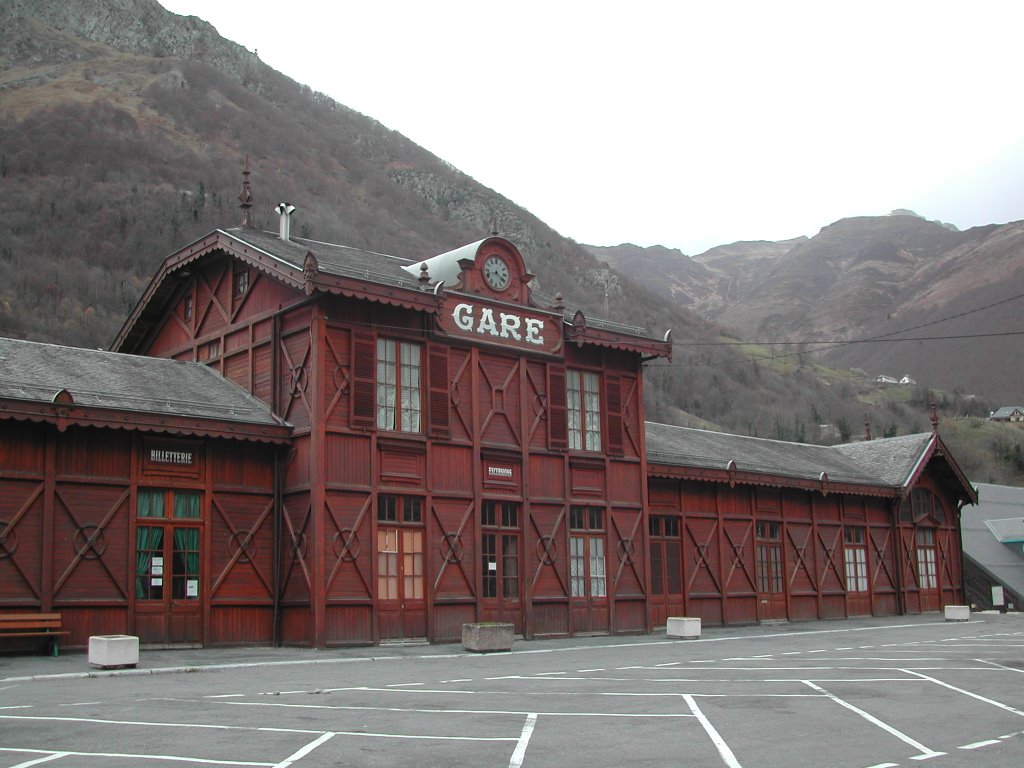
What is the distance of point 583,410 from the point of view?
29.6 metres

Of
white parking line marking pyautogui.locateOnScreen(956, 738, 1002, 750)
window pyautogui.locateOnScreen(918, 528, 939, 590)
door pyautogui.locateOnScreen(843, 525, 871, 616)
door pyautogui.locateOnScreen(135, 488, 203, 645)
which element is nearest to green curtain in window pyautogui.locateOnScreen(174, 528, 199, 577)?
door pyautogui.locateOnScreen(135, 488, 203, 645)

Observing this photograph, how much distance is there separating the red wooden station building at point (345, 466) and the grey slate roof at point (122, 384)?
9 centimetres

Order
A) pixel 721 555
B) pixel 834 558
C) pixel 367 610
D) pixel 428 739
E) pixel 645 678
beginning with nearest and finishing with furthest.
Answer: pixel 428 739 < pixel 645 678 < pixel 367 610 < pixel 721 555 < pixel 834 558

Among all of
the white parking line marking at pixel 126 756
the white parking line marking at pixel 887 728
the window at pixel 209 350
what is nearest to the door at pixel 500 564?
the window at pixel 209 350

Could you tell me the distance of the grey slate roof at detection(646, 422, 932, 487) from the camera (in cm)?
3418

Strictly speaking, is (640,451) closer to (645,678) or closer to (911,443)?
(645,678)

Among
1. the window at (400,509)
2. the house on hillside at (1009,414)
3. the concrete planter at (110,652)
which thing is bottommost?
the concrete planter at (110,652)

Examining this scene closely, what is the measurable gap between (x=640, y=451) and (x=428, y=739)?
788 inches

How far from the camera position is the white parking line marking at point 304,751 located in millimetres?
9773

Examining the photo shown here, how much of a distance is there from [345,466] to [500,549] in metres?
4.95

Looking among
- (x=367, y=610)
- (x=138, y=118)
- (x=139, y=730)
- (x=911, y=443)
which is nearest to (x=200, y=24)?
(x=138, y=118)

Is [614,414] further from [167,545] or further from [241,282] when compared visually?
[167,545]

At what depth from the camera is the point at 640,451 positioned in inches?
1209

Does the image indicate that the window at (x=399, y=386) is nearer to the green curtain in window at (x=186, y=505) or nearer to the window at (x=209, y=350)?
the green curtain in window at (x=186, y=505)
